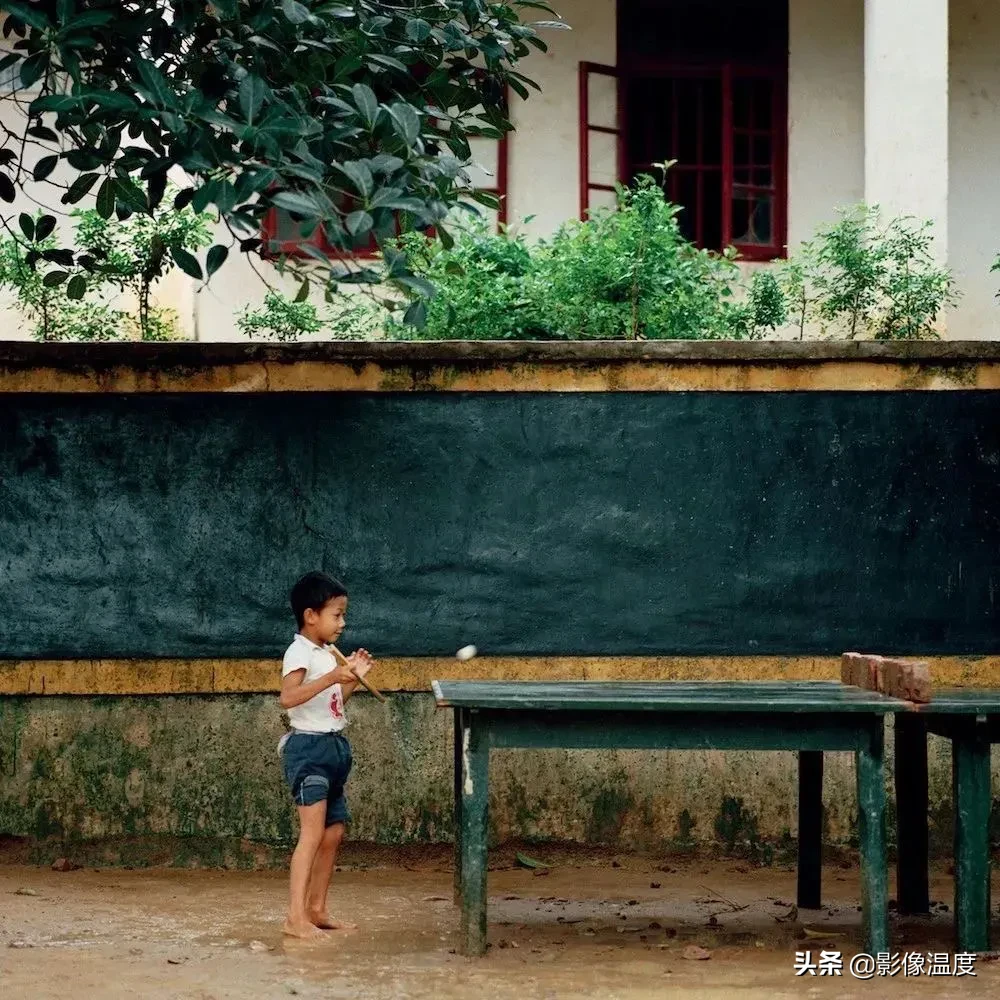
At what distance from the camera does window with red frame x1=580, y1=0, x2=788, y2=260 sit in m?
12.9

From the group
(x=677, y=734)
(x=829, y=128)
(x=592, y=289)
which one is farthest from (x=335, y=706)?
(x=829, y=128)

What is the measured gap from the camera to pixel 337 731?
5.94 m

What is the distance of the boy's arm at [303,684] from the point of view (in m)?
5.67

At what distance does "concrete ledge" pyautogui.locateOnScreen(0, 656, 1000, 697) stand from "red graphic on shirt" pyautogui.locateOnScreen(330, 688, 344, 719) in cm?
133

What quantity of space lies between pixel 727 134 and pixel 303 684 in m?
8.20

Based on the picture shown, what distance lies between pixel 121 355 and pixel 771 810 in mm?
3562

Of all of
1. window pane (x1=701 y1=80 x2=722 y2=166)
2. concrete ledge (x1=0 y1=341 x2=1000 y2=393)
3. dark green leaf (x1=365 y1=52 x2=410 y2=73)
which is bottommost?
concrete ledge (x1=0 y1=341 x2=1000 y2=393)

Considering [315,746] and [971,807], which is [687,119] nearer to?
[315,746]

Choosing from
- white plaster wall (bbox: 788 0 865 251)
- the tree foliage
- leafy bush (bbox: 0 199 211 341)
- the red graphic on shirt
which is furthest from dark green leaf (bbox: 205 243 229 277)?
white plaster wall (bbox: 788 0 865 251)

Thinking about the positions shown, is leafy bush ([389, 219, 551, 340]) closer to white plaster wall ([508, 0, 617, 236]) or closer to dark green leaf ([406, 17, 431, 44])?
white plaster wall ([508, 0, 617, 236])

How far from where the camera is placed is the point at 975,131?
1302cm

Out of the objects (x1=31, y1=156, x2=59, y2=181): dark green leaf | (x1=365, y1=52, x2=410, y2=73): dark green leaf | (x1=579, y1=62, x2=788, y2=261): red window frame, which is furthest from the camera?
(x1=579, y1=62, x2=788, y2=261): red window frame

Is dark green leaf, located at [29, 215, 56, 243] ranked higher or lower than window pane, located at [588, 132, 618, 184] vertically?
lower

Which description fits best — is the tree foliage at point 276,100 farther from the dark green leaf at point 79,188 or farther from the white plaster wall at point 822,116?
the white plaster wall at point 822,116
